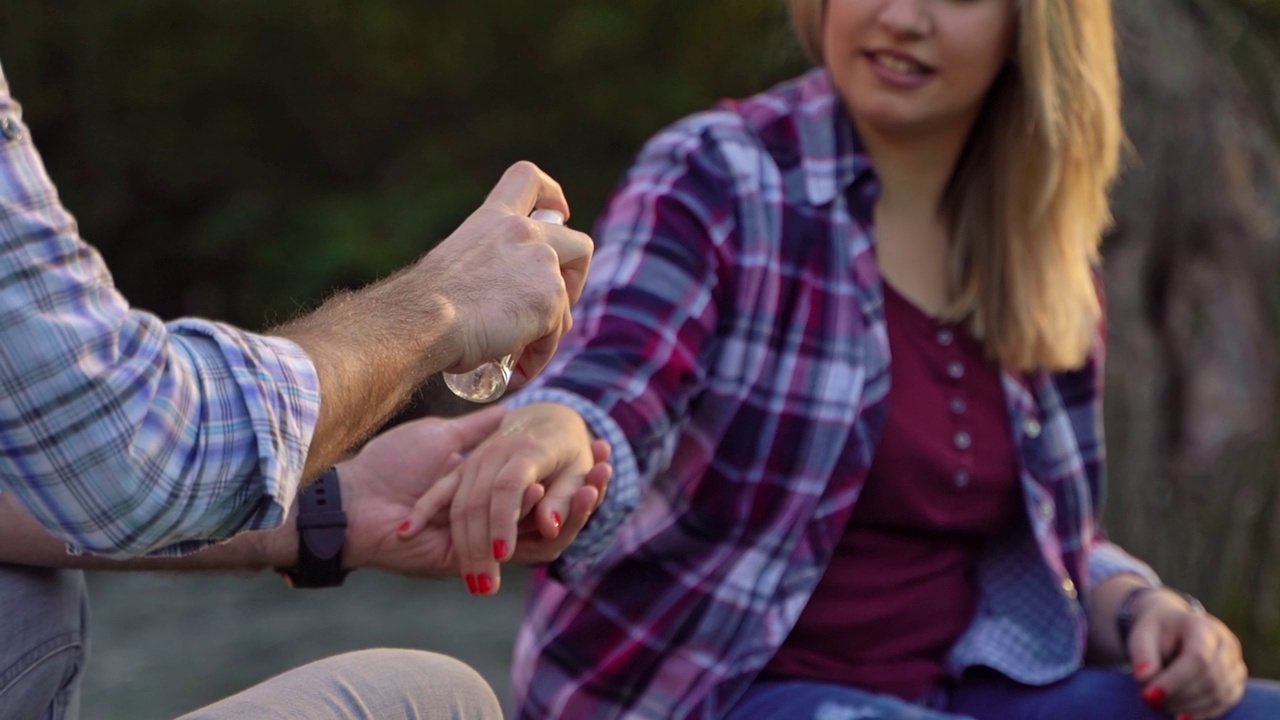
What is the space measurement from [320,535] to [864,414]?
735mm

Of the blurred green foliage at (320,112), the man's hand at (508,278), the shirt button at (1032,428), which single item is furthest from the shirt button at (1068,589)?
the blurred green foliage at (320,112)

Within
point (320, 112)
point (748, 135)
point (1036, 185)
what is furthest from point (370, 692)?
point (320, 112)

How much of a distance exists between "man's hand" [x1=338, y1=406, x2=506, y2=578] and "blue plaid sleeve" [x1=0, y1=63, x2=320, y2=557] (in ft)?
1.93

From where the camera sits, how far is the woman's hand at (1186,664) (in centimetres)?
215

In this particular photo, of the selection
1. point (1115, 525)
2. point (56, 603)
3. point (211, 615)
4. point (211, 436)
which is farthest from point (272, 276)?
point (211, 436)

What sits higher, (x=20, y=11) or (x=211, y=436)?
(x=211, y=436)

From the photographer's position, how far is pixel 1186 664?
2154mm

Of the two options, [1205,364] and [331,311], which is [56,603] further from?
[1205,364]

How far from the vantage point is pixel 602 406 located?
1900mm

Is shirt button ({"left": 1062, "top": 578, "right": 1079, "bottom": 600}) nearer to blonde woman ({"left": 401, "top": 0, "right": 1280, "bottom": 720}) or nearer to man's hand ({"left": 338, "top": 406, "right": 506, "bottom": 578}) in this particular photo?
blonde woman ({"left": 401, "top": 0, "right": 1280, "bottom": 720})

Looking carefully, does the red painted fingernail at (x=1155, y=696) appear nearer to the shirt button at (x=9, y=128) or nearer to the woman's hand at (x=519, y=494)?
the woman's hand at (x=519, y=494)

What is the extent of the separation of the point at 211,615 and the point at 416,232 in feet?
4.32

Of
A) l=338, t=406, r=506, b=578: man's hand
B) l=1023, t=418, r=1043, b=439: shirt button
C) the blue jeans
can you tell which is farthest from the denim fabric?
l=338, t=406, r=506, b=578: man's hand

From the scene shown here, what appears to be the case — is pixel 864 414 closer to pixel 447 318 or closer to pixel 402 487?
pixel 402 487
